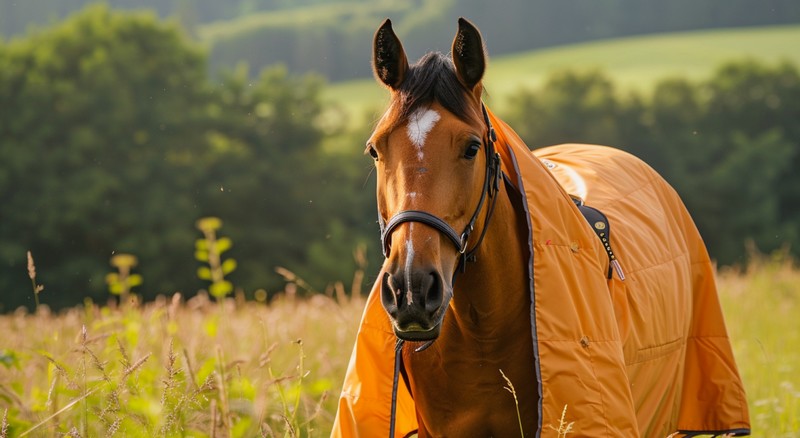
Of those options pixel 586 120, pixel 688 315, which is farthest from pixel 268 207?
pixel 688 315

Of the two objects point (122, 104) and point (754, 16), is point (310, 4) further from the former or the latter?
point (122, 104)

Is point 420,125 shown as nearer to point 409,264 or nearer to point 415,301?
point 409,264

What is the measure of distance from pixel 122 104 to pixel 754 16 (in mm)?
41221

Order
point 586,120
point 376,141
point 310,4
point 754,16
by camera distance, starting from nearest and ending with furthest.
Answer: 1. point 376,141
2. point 586,120
3. point 754,16
4. point 310,4

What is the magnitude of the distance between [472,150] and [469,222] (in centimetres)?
26

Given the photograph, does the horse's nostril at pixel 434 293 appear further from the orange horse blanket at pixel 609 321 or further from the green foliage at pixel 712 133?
the green foliage at pixel 712 133

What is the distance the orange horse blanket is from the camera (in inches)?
132

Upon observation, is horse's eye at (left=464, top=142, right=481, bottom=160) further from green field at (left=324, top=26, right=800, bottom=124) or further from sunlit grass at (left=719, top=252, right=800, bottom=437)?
green field at (left=324, top=26, right=800, bottom=124)

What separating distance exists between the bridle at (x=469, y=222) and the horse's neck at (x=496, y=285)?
8 centimetres

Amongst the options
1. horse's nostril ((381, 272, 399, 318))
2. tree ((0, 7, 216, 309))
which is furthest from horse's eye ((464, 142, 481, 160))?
tree ((0, 7, 216, 309))

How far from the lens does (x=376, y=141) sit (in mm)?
3158

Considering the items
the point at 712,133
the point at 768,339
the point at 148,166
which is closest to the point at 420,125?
the point at 768,339

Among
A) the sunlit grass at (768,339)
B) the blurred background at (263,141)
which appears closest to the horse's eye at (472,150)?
the sunlit grass at (768,339)

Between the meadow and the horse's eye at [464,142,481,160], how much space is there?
90 cm
